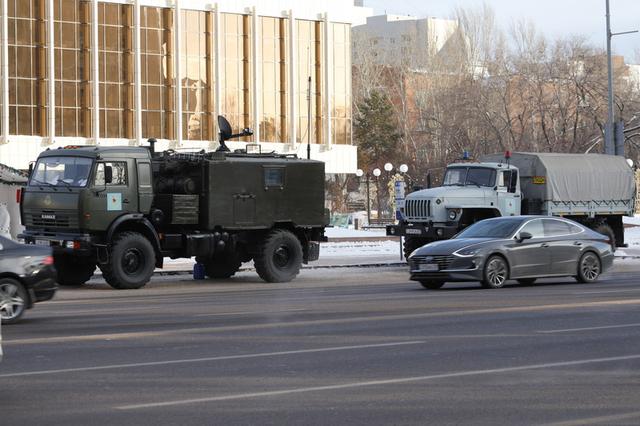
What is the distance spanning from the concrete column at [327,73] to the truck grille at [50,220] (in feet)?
186

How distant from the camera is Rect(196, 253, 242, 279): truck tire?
30.6 m

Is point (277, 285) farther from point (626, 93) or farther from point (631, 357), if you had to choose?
point (626, 93)

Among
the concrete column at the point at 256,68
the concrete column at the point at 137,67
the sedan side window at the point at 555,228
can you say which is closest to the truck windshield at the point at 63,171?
the sedan side window at the point at 555,228

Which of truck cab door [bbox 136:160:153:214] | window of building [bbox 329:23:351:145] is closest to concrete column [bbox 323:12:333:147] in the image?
window of building [bbox 329:23:351:145]

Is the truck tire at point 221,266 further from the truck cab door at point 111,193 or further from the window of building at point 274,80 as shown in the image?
the window of building at point 274,80

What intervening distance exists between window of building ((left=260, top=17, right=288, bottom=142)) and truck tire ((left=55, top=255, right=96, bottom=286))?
5327 cm

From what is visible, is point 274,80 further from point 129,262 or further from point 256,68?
point 129,262

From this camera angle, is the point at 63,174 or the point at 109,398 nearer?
the point at 109,398

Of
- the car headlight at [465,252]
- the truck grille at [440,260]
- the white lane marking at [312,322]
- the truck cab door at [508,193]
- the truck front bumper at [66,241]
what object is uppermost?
the truck cab door at [508,193]

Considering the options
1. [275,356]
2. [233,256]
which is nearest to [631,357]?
[275,356]

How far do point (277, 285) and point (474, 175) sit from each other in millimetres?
8319

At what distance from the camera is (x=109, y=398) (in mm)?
10375

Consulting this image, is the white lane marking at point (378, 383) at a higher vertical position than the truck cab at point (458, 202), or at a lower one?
lower

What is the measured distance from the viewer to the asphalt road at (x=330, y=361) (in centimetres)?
962
